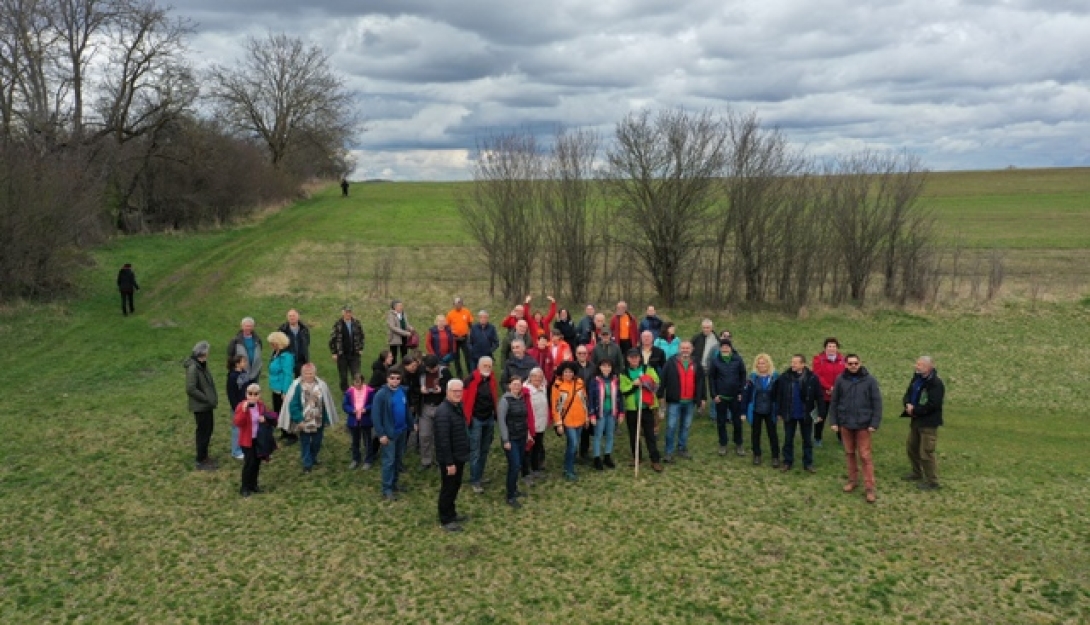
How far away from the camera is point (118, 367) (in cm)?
1428

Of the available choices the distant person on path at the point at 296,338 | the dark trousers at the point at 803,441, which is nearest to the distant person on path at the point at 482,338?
the distant person on path at the point at 296,338

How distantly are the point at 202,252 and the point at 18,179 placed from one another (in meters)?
10.2

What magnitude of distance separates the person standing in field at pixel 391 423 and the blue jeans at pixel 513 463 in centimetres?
142

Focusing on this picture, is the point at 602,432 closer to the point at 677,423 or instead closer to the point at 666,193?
the point at 677,423

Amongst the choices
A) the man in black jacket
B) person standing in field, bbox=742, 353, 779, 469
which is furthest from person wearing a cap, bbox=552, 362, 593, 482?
person standing in field, bbox=742, 353, 779, 469

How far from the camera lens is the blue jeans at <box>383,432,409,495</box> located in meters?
8.59

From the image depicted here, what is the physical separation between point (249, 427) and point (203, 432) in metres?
1.37

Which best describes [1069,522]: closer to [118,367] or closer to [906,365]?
[906,365]

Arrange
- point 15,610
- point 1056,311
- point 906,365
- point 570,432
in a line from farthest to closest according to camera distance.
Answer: point 1056,311, point 906,365, point 570,432, point 15,610

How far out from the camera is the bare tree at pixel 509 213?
70.1ft

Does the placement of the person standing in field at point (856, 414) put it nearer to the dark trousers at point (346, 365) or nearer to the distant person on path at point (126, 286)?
the dark trousers at point (346, 365)

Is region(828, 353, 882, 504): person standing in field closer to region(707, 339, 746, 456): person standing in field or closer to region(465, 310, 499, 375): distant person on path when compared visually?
region(707, 339, 746, 456): person standing in field

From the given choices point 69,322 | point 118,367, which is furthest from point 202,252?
point 118,367

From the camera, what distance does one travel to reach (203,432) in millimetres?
9305
